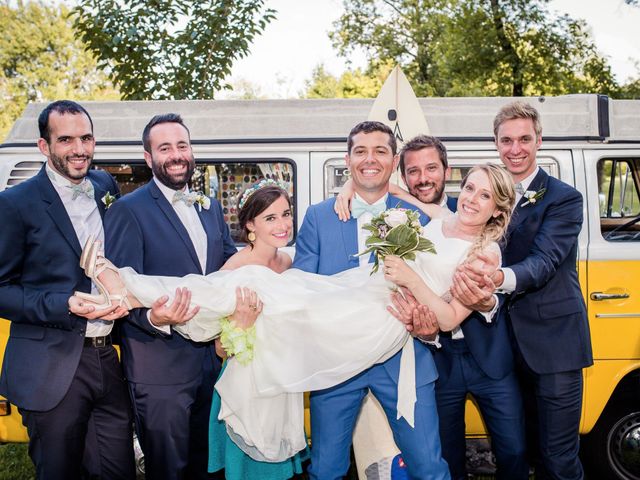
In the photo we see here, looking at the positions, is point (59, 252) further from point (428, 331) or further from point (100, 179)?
point (428, 331)

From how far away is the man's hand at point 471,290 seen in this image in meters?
2.94

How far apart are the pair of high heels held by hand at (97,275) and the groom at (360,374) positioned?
0.99 m

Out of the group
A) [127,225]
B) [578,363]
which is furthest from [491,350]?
[127,225]

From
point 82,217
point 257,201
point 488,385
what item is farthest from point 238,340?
point 488,385

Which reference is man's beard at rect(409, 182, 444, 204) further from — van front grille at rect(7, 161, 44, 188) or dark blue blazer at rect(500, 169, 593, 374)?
van front grille at rect(7, 161, 44, 188)

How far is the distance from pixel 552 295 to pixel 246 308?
1.76 meters

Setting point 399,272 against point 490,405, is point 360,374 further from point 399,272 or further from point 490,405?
point 490,405

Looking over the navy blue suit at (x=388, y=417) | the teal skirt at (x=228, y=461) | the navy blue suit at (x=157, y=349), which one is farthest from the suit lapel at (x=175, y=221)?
the navy blue suit at (x=388, y=417)

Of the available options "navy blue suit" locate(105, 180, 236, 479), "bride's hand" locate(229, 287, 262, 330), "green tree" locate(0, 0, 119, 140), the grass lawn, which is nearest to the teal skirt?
"navy blue suit" locate(105, 180, 236, 479)

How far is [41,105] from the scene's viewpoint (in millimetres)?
4320

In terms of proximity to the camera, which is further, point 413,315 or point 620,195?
point 620,195

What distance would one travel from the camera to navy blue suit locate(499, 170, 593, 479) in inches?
132

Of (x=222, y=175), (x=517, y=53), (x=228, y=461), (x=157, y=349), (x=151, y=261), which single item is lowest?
(x=228, y=461)

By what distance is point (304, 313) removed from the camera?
10.2 feet
